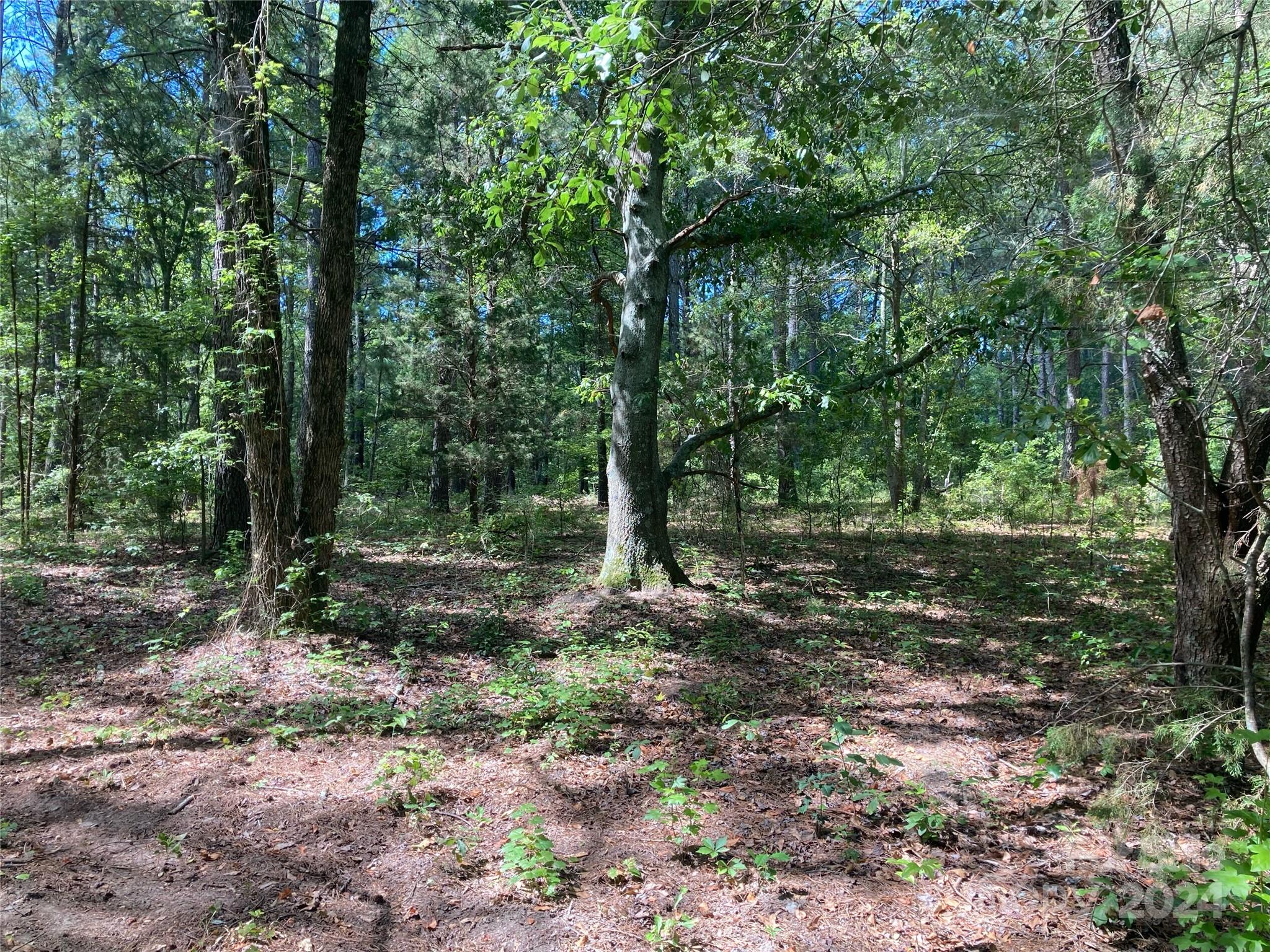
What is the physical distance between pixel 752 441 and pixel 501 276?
4671 mm

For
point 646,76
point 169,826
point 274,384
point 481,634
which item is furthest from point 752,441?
point 169,826

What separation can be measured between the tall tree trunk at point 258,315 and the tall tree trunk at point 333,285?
176 millimetres

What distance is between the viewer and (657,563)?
7.48m

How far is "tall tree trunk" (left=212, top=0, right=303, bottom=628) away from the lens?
534 centimetres

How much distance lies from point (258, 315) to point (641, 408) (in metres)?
3.77

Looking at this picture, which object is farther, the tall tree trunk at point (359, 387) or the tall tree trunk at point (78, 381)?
the tall tree trunk at point (359, 387)

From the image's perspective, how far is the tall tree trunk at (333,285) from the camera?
570cm

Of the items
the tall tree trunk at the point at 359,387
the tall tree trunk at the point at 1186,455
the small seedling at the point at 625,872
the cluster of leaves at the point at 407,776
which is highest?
the tall tree trunk at the point at 359,387

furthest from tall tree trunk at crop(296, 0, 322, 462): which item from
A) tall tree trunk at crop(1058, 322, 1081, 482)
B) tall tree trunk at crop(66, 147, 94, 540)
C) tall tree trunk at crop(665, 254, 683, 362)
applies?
tall tree trunk at crop(665, 254, 683, 362)

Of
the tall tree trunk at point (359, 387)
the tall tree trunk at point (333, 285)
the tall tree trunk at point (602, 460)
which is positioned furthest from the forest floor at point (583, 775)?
the tall tree trunk at point (359, 387)

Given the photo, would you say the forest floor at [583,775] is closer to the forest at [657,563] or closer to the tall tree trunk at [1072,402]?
the forest at [657,563]

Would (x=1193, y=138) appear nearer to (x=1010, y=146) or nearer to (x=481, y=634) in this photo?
(x=1010, y=146)

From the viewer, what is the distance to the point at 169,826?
3.14 m

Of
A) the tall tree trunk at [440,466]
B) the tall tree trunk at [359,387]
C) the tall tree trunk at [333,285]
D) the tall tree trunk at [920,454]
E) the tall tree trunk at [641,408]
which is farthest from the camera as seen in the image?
the tall tree trunk at [359,387]
